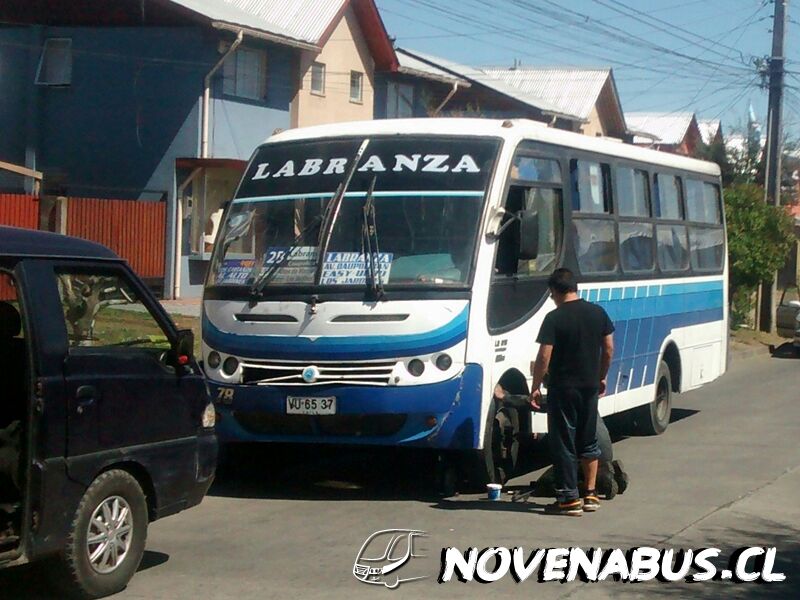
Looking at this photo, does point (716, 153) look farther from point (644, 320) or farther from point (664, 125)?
point (644, 320)

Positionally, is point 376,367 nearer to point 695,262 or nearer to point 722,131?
point 695,262

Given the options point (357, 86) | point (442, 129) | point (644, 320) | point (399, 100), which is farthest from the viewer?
point (399, 100)

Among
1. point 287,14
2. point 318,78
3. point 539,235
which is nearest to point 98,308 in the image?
point 539,235

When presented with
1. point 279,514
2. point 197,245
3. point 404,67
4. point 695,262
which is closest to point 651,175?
point 695,262

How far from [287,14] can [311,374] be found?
79.5ft

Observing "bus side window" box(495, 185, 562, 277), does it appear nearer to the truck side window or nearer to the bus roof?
the bus roof

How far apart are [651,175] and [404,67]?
23638mm

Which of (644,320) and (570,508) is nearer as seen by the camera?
(570,508)

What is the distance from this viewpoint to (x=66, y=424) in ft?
22.4

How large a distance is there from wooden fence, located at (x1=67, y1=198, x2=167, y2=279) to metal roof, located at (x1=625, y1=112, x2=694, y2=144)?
135ft

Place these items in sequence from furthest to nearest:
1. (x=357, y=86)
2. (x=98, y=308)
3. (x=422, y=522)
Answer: (x=357, y=86)
(x=422, y=522)
(x=98, y=308)

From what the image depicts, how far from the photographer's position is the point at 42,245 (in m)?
7.07

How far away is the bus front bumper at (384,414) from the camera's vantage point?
9.95m

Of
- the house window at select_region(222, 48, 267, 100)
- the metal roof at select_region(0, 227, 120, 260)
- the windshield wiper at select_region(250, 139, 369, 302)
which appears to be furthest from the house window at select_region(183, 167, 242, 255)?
the metal roof at select_region(0, 227, 120, 260)
